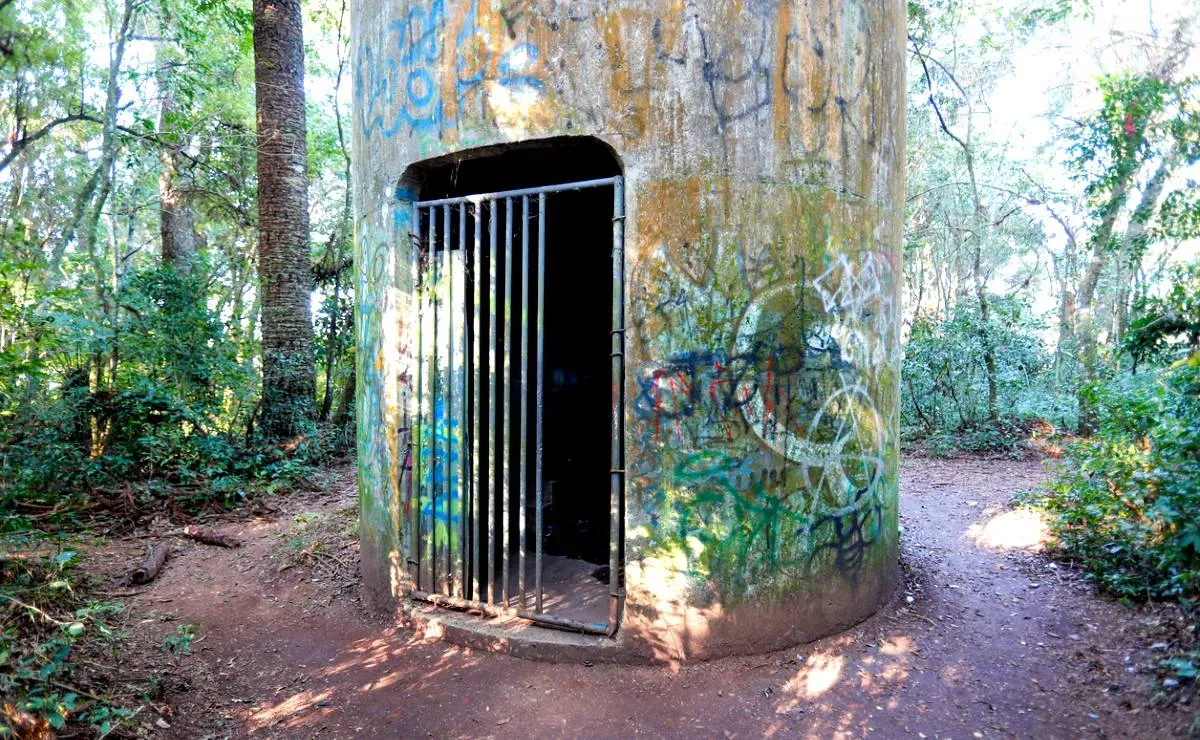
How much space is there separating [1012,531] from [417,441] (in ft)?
19.2

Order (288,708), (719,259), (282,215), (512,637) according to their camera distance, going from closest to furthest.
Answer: (288,708)
(719,259)
(512,637)
(282,215)

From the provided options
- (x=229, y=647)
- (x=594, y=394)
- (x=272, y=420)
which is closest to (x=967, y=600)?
(x=594, y=394)

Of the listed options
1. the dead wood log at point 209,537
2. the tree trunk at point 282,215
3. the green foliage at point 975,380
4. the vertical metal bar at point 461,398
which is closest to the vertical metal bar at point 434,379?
the vertical metal bar at point 461,398

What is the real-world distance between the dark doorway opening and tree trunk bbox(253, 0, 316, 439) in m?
4.29

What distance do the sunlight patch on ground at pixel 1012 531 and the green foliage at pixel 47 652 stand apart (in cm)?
684

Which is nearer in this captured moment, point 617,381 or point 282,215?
point 617,381

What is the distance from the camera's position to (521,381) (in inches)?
194

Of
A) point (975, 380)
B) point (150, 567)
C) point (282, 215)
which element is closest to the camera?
point (150, 567)

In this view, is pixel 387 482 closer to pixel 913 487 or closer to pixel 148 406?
pixel 148 406

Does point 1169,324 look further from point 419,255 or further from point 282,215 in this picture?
point 282,215

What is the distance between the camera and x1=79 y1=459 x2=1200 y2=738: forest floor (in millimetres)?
3477

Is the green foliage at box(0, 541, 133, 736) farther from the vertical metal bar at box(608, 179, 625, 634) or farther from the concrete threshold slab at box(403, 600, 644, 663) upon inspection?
the vertical metal bar at box(608, 179, 625, 634)

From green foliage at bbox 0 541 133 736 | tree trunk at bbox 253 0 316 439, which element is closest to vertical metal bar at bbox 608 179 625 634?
green foliage at bbox 0 541 133 736

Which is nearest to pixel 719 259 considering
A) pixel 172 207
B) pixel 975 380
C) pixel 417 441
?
pixel 417 441
